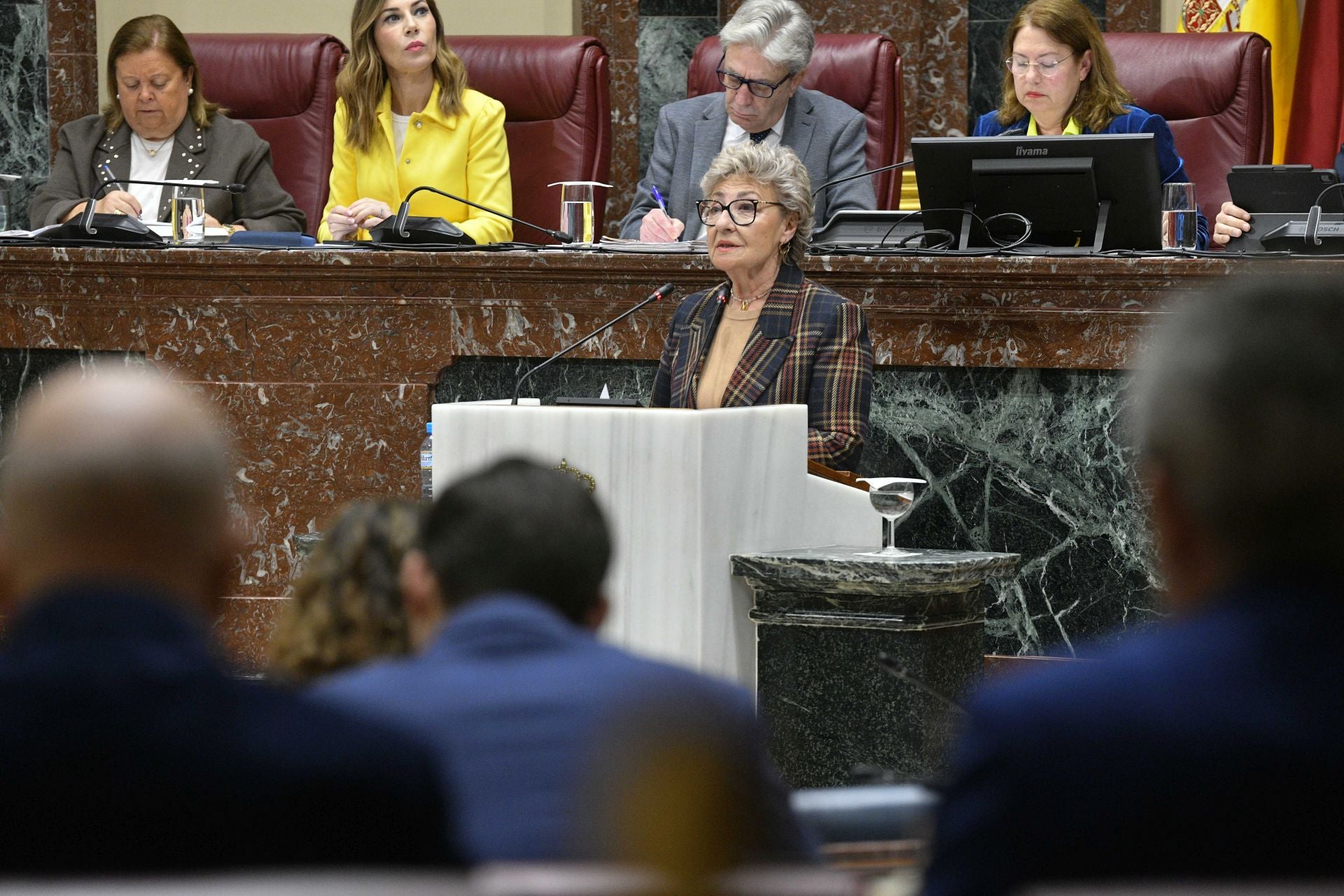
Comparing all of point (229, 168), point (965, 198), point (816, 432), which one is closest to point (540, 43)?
point (229, 168)

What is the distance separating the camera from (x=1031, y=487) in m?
3.54

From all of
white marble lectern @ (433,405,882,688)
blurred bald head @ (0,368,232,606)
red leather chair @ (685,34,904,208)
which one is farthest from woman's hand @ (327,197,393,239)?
blurred bald head @ (0,368,232,606)

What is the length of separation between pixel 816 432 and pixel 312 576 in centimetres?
193

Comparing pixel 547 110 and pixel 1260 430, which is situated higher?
pixel 547 110

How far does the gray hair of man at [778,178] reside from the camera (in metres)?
3.45

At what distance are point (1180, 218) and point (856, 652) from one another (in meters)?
1.46

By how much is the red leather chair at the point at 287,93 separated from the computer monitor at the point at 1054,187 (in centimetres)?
201

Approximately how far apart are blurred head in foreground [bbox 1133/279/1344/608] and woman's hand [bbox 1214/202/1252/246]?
9.81ft

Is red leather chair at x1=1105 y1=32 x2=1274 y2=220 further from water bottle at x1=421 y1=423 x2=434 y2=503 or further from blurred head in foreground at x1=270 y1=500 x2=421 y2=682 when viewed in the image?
blurred head in foreground at x1=270 y1=500 x2=421 y2=682

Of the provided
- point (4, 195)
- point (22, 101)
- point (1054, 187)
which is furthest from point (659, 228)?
point (22, 101)

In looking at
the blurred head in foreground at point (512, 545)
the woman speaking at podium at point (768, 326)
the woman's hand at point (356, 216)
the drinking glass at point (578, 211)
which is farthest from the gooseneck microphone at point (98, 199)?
the blurred head in foreground at point (512, 545)

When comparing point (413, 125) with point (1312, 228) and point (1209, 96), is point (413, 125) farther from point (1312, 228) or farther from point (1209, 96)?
point (1312, 228)

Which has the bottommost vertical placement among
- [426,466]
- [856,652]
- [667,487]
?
[856,652]

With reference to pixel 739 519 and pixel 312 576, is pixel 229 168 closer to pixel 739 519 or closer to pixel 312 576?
pixel 739 519
